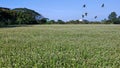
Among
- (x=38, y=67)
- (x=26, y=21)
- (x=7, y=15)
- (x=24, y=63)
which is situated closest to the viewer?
(x=38, y=67)

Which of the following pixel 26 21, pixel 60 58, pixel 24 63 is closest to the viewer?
pixel 24 63

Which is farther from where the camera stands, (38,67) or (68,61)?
(68,61)

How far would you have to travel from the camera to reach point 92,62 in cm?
549

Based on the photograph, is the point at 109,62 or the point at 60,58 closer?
the point at 109,62

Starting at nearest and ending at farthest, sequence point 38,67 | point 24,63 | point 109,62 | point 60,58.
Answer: point 38,67
point 24,63
point 109,62
point 60,58

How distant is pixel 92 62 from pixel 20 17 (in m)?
70.5

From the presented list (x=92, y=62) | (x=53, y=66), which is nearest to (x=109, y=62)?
(x=92, y=62)

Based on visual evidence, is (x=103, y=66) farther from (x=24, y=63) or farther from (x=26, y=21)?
(x=26, y=21)

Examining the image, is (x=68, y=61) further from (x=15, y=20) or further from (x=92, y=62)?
(x=15, y=20)

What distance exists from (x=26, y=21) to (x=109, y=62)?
69.4 metres

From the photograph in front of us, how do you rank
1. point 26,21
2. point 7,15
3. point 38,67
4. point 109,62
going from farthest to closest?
point 26,21 < point 7,15 < point 109,62 < point 38,67

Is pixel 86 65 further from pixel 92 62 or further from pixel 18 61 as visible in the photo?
pixel 18 61

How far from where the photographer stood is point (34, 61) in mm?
5438

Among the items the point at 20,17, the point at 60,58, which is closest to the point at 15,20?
the point at 20,17
